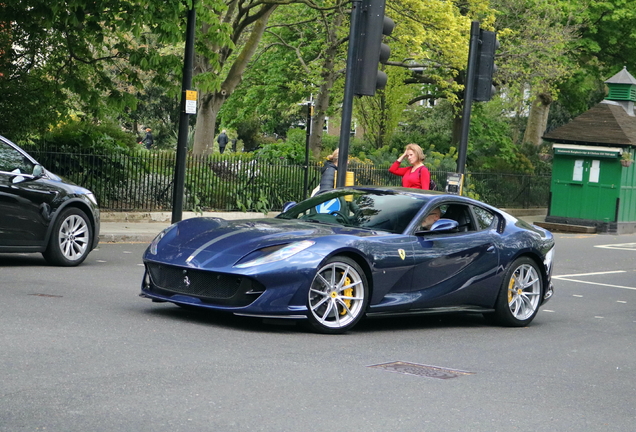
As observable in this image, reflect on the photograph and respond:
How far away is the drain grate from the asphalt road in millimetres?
37

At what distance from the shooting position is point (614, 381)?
24.2ft

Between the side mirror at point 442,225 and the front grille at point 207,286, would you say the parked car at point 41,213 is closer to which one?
the front grille at point 207,286

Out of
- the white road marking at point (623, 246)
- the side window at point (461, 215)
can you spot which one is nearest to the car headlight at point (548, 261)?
the side window at point (461, 215)

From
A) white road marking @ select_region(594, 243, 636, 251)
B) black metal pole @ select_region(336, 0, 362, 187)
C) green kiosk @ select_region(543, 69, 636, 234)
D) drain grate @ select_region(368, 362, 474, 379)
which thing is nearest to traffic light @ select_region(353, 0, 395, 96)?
black metal pole @ select_region(336, 0, 362, 187)

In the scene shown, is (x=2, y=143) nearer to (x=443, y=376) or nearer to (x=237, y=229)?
(x=237, y=229)

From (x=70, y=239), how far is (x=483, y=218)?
539 centimetres

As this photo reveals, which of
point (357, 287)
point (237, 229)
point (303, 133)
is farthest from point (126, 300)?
point (303, 133)

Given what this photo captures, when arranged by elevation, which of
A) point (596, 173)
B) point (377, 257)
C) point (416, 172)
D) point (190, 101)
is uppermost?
point (190, 101)

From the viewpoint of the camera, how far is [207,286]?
26.8 ft

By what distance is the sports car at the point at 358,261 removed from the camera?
319 inches

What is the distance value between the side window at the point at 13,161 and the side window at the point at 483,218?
557 centimetres

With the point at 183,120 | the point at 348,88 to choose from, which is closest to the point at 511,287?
the point at 348,88

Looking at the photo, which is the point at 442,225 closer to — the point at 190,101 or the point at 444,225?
the point at 444,225

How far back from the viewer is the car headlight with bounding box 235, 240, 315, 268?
804 centimetres
